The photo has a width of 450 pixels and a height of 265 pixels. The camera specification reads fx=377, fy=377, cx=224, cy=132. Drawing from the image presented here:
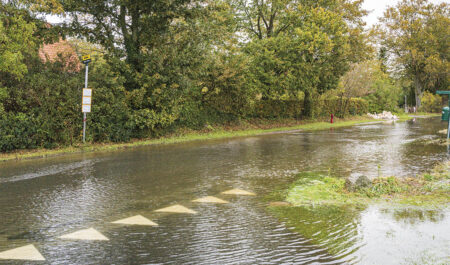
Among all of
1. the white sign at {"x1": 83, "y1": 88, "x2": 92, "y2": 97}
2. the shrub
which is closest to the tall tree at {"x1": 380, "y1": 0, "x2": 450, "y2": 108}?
the shrub

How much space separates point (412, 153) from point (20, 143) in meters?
14.6

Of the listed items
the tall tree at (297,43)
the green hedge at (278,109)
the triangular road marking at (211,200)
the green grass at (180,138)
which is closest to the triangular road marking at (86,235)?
the triangular road marking at (211,200)

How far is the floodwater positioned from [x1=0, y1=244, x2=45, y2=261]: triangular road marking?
95 millimetres

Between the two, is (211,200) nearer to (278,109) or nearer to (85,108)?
(85,108)

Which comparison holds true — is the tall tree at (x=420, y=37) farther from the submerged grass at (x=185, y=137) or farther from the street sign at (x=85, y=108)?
the street sign at (x=85, y=108)

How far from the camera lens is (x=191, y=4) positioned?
19.8 metres

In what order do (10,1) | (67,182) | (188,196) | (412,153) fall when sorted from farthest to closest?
(10,1) < (412,153) < (67,182) < (188,196)

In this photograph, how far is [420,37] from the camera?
59.8m

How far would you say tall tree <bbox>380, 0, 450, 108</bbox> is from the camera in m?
59.6

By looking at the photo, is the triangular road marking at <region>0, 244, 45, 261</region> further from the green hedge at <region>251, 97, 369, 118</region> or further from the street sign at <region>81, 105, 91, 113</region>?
the green hedge at <region>251, 97, 369, 118</region>

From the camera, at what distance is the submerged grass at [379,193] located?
267 inches

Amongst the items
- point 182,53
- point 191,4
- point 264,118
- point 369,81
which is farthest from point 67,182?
point 369,81

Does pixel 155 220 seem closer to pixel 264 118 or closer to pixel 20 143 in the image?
pixel 20 143

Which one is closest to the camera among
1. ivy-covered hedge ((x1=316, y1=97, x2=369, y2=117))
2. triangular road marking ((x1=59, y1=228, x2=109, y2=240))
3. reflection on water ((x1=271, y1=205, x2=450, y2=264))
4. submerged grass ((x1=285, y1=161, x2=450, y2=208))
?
reflection on water ((x1=271, y1=205, x2=450, y2=264))
